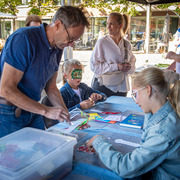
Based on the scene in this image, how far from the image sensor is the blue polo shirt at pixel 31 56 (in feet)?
4.78

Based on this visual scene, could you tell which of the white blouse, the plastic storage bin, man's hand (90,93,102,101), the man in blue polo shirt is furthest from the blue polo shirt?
the white blouse

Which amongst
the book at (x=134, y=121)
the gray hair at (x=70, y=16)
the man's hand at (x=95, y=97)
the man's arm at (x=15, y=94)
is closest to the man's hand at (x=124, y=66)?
the man's hand at (x=95, y=97)

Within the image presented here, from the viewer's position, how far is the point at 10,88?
143cm

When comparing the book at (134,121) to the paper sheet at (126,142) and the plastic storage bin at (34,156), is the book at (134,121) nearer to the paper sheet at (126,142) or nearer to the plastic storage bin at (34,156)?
the paper sheet at (126,142)

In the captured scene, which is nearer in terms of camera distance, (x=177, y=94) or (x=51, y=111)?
(x=177, y=94)

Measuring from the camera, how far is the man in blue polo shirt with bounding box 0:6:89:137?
1446 millimetres

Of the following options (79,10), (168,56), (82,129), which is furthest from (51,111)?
(168,56)

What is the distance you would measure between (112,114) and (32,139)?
120cm

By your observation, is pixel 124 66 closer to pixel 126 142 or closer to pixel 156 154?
pixel 126 142

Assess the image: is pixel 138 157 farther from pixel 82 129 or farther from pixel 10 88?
pixel 10 88

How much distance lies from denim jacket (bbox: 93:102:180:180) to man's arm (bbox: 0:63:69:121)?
0.35m

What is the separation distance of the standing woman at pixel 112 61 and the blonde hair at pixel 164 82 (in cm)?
166

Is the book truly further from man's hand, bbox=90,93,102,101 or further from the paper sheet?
man's hand, bbox=90,93,102,101

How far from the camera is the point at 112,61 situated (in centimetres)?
318
